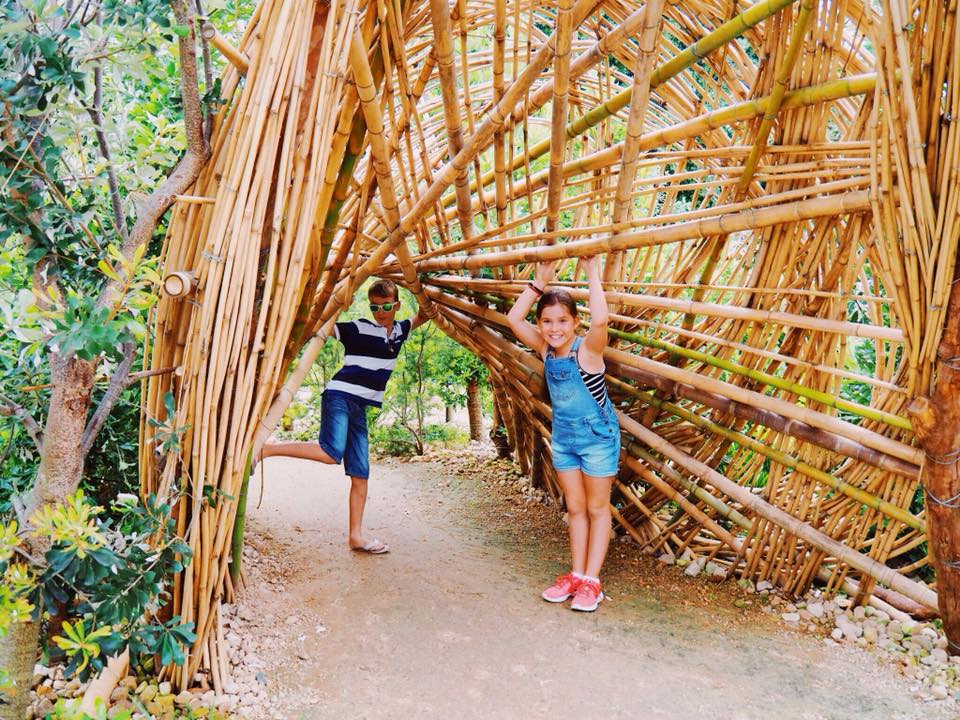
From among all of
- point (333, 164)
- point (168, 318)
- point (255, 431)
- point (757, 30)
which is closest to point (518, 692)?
point (255, 431)

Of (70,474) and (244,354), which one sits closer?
(70,474)

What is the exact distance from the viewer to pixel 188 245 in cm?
177

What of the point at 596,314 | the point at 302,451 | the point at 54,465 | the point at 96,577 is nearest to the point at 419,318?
the point at 302,451

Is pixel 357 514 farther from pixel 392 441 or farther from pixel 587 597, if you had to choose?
pixel 392 441

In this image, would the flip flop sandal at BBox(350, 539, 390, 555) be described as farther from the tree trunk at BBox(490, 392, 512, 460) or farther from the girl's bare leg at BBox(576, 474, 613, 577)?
the tree trunk at BBox(490, 392, 512, 460)

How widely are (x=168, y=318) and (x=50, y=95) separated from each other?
0.59 m

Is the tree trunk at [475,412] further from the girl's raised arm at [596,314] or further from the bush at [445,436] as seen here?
the girl's raised arm at [596,314]

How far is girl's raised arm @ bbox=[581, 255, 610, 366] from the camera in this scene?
7.91 ft

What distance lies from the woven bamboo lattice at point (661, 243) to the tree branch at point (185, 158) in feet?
0.16

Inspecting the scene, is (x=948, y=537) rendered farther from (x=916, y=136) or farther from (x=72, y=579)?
(x=72, y=579)

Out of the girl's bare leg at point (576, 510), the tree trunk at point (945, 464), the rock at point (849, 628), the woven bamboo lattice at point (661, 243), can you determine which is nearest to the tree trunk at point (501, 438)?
the woven bamboo lattice at point (661, 243)

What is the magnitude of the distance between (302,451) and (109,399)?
148cm

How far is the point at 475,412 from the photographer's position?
18.2 ft

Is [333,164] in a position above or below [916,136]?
below
